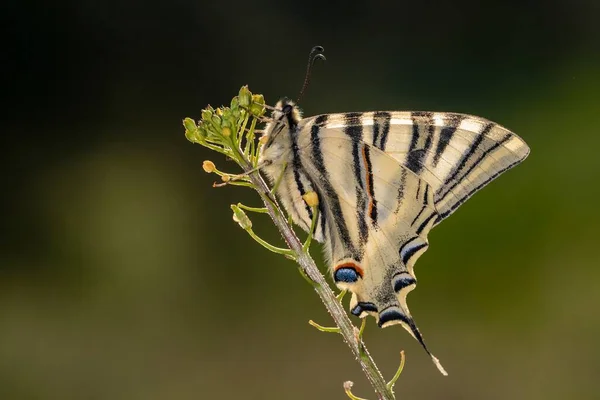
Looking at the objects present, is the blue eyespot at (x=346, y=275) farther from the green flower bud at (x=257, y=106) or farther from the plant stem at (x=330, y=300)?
the green flower bud at (x=257, y=106)

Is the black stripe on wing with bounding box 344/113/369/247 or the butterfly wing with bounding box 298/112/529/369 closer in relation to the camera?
the butterfly wing with bounding box 298/112/529/369

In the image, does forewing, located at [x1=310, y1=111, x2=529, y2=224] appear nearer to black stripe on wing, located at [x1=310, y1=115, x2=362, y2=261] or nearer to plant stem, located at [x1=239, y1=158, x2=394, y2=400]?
black stripe on wing, located at [x1=310, y1=115, x2=362, y2=261]

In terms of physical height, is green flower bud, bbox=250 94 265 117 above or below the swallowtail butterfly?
Result: above

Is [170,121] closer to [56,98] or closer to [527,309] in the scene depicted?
[56,98]

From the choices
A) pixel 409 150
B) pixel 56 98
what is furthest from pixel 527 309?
pixel 56 98

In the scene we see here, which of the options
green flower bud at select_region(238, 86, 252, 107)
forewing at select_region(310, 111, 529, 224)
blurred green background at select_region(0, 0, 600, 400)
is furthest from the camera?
blurred green background at select_region(0, 0, 600, 400)

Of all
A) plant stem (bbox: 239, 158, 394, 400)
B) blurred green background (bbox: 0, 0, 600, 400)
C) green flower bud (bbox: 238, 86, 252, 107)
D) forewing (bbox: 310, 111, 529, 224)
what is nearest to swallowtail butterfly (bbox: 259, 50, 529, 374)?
forewing (bbox: 310, 111, 529, 224)

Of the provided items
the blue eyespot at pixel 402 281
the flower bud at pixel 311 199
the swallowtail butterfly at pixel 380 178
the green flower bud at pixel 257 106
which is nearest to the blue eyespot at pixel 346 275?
the swallowtail butterfly at pixel 380 178

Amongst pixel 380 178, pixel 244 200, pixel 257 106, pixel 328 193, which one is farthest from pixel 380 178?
pixel 244 200
